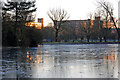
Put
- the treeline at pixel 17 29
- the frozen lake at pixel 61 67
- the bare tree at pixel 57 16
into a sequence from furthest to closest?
1. the bare tree at pixel 57 16
2. the treeline at pixel 17 29
3. the frozen lake at pixel 61 67

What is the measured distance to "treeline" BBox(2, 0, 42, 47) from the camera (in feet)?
143

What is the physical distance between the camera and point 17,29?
155 feet

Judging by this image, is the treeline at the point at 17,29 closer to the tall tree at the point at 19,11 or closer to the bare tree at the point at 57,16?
the tall tree at the point at 19,11

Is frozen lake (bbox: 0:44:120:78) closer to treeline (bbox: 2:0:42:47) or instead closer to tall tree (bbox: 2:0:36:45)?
treeline (bbox: 2:0:42:47)

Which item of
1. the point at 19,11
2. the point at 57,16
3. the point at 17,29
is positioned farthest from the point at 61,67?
the point at 57,16

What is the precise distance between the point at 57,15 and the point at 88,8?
12823 mm

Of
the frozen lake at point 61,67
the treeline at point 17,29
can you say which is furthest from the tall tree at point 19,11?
the frozen lake at point 61,67

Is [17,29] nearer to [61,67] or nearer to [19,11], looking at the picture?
[19,11]

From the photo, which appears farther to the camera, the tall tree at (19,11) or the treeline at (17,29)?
the tall tree at (19,11)

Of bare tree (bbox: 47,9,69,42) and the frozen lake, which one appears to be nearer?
the frozen lake

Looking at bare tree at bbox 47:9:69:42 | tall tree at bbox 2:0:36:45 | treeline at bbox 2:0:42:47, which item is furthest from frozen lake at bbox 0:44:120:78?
bare tree at bbox 47:9:69:42

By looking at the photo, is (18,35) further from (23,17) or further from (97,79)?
(97,79)

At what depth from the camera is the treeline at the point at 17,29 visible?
43.7 metres

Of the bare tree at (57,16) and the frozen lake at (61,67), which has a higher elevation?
the bare tree at (57,16)
